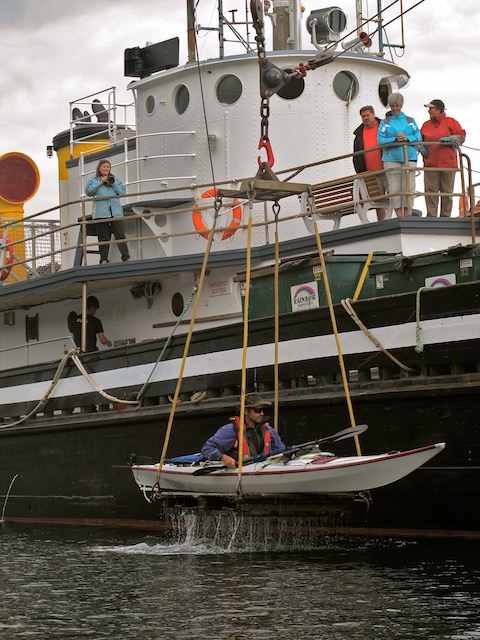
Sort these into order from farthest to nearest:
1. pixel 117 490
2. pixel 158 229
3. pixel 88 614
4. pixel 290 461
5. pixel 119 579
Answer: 1. pixel 158 229
2. pixel 117 490
3. pixel 290 461
4. pixel 119 579
5. pixel 88 614

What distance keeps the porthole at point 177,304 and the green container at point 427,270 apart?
10.4ft

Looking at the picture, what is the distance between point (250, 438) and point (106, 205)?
4.88 metres

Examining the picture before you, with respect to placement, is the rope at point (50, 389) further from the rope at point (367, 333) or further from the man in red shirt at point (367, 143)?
the rope at point (367, 333)

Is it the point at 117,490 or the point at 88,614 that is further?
the point at 117,490

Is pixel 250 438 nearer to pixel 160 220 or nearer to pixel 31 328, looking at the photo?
pixel 160 220

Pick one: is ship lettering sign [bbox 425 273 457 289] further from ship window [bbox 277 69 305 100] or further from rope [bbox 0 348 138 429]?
ship window [bbox 277 69 305 100]

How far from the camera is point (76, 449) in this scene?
1469 centimetres

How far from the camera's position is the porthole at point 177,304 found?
14977 millimetres

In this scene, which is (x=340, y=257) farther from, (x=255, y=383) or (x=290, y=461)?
(x=290, y=461)

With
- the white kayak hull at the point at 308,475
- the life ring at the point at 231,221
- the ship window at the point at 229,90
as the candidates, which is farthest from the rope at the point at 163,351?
the ship window at the point at 229,90

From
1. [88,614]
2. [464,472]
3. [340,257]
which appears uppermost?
[340,257]

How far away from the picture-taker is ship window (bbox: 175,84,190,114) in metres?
16.2

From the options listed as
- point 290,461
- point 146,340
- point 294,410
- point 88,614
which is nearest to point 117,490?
point 146,340

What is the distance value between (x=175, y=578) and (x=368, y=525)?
276 centimetres
